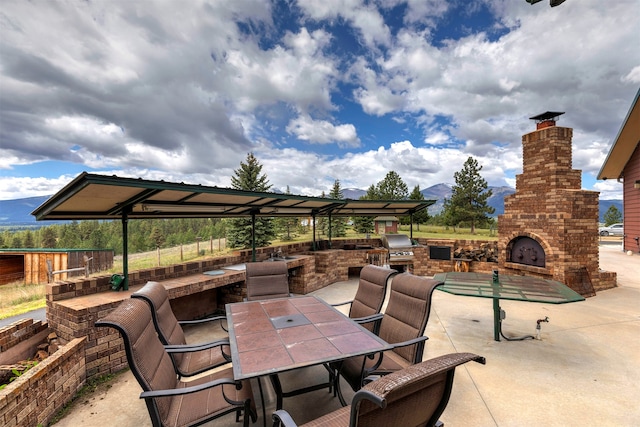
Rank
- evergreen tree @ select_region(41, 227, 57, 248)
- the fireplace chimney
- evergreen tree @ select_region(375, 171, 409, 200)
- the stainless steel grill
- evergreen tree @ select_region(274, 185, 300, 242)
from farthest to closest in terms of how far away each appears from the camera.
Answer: evergreen tree @ select_region(41, 227, 57, 248), evergreen tree @ select_region(375, 171, 409, 200), evergreen tree @ select_region(274, 185, 300, 242), the stainless steel grill, the fireplace chimney

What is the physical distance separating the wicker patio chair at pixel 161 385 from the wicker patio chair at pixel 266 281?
1898 mm

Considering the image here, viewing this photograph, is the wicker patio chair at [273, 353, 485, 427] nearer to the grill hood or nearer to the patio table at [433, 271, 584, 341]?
the patio table at [433, 271, 584, 341]

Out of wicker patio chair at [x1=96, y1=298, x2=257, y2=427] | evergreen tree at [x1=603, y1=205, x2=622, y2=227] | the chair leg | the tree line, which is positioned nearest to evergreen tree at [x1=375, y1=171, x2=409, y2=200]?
the tree line

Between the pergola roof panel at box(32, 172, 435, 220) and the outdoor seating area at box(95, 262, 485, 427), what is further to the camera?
the pergola roof panel at box(32, 172, 435, 220)

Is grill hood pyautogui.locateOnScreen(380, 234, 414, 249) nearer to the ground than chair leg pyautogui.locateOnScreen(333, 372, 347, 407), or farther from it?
farther from it

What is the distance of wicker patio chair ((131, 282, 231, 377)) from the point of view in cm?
217

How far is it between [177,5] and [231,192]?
16.4ft

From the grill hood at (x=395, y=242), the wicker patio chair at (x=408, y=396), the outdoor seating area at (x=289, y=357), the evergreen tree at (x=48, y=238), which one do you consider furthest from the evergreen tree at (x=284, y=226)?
the evergreen tree at (x=48, y=238)

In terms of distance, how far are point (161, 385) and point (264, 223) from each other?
16.5 m

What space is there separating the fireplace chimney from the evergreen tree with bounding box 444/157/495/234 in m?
18.6

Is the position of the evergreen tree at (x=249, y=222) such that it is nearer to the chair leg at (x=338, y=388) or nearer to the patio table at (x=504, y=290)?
the patio table at (x=504, y=290)

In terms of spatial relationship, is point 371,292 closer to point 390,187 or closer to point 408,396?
point 408,396

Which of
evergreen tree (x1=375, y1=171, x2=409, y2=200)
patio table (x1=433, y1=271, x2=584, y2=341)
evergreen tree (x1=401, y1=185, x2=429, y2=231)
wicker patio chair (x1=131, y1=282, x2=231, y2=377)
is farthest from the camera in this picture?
evergreen tree (x1=375, y1=171, x2=409, y2=200)

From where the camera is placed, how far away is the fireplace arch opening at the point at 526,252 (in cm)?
644
